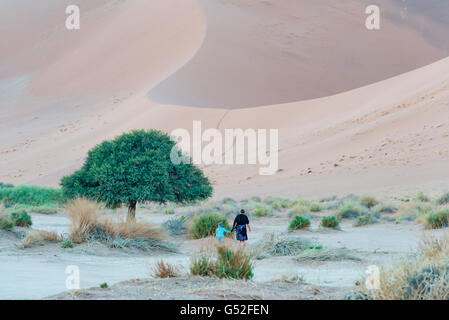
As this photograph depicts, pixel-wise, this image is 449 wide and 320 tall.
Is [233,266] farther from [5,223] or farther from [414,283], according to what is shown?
[5,223]

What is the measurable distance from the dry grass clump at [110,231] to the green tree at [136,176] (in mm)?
6526

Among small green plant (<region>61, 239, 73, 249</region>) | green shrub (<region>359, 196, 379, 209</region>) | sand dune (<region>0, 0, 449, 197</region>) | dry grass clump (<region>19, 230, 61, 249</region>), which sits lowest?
small green plant (<region>61, 239, 73, 249</region>)

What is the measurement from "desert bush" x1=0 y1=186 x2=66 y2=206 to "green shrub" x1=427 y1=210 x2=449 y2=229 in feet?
64.9

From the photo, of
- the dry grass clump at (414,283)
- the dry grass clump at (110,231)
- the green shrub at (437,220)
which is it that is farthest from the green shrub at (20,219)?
the dry grass clump at (414,283)

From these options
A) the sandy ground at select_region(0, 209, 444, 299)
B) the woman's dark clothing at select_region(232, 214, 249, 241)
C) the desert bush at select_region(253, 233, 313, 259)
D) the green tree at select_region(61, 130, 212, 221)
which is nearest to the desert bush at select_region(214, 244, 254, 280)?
the sandy ground at select_region(0, 209, 444, 299)

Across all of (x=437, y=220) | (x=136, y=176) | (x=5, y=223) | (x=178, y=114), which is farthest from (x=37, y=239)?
(x=178, y=114)

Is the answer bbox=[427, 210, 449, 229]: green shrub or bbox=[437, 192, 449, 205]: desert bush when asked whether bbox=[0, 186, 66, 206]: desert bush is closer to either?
bbox=[437, 192, 449, 205]: desert bush

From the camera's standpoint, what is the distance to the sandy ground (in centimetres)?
806

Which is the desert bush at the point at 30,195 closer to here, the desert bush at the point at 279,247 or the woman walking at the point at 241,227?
the desert bush at the point at 279,247

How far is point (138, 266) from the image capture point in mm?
11969

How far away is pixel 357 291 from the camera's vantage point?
22.3 ft

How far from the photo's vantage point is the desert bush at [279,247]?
14154 millimetres
